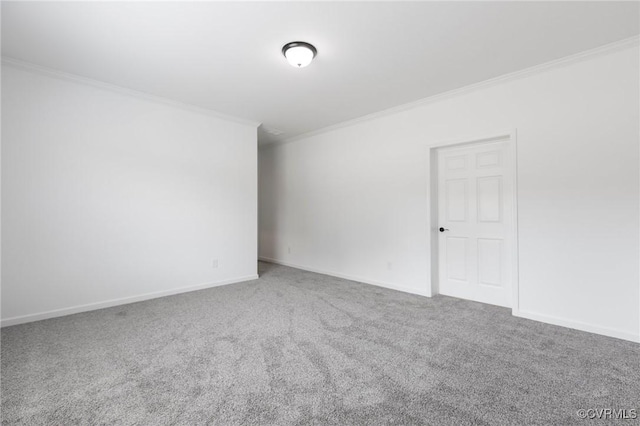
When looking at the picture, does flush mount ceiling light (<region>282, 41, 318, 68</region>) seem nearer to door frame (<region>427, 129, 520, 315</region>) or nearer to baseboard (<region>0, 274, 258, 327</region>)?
door frame (<region>427, 129, 520, 315</region>)

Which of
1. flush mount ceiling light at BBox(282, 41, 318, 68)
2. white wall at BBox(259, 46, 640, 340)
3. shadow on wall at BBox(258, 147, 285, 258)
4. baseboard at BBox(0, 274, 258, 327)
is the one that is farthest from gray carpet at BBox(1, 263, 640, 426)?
shadow on wall at BBox(258, 147, 285, 258)

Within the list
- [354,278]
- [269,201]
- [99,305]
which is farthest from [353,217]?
[99,305]

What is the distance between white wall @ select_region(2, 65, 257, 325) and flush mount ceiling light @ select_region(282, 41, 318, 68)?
2244mm

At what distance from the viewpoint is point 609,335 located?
8.73 ft

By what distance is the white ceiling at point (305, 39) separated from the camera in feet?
7.39

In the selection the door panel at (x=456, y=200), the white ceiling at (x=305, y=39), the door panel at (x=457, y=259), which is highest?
the white ceiling at (x=305, y=39)

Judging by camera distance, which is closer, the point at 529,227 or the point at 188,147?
the point at 529,227

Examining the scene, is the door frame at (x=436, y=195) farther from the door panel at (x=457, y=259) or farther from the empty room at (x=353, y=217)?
the door panel at (x=457, y=259)

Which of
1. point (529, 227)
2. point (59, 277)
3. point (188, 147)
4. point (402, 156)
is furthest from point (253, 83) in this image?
point (529, 227)

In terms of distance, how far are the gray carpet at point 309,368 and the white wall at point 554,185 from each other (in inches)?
15.6

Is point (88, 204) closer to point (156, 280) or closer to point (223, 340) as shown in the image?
point (156, 280)

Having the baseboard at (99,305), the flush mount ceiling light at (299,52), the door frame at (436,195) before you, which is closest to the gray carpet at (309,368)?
the baseboard at (99,305)

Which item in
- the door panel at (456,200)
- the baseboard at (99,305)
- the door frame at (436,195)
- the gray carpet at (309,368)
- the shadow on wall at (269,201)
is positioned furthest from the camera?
the shadow on wall at (269,201)

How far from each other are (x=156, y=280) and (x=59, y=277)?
3.29ft
